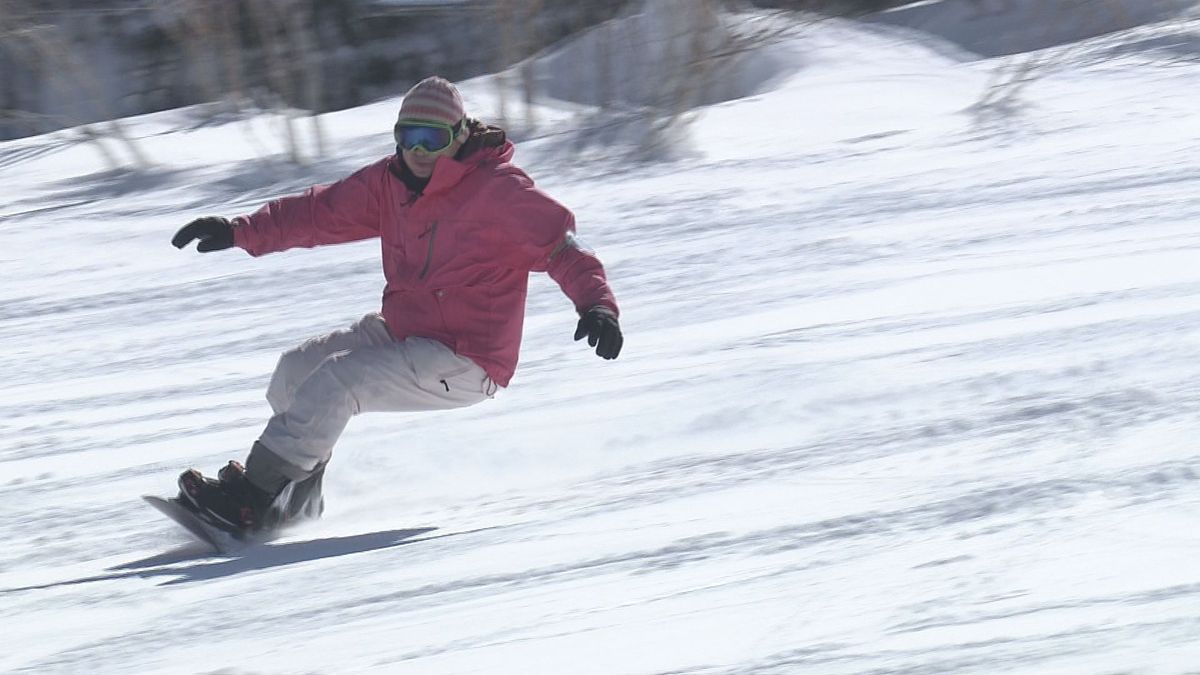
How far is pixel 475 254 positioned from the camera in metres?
3.54

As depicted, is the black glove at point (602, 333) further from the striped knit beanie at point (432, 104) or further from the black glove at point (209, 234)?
the black glove at point (209, 234)

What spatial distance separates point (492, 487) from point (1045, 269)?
8.14 ft

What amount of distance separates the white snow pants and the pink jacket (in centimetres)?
6

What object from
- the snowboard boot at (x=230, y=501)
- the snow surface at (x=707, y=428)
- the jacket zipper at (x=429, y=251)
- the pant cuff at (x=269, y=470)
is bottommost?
the snow surface at (x=707, y=428)

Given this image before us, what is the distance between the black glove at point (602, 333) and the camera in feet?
10.5

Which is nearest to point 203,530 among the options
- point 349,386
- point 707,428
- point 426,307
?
point 349,386

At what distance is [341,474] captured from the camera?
4102 mm

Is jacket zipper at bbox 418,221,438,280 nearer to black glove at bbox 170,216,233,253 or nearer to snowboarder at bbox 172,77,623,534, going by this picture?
snowboarder at bbox 172,77,623,534

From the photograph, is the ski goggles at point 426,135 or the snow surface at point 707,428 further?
the ski goggles at point 426,135

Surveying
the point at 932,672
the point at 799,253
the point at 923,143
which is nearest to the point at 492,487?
the point at 932,672

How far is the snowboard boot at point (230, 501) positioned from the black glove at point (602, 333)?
0.86 meters

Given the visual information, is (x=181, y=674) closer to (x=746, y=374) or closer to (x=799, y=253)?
(x=746, y=374)

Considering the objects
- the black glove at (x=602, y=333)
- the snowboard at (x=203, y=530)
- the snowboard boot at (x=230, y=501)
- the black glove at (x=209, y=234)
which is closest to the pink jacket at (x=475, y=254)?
the black glove at (x=602, y=333)

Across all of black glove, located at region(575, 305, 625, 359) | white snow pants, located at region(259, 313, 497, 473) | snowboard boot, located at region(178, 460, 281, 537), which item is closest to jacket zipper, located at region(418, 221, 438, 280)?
white snow pants, located at region(259, 313, 497, 473)
